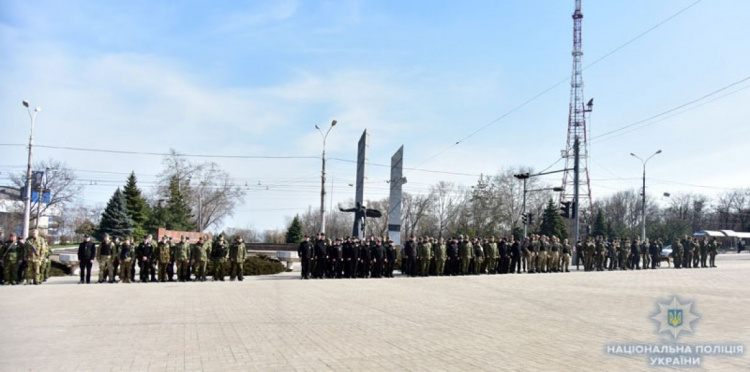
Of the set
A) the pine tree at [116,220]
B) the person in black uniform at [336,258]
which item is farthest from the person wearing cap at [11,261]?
the pine tree at [116,220]

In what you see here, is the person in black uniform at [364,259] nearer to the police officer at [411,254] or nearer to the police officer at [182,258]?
the police officer at [411,254]

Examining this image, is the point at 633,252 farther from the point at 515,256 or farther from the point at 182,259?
the point at 182,259

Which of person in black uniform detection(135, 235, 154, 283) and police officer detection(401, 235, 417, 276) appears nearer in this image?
person in black uniform detection(135, 235, 154, 283)

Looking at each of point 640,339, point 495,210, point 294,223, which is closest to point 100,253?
point 640,339

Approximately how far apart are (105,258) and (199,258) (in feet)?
10.1

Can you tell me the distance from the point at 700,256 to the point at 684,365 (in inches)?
1229

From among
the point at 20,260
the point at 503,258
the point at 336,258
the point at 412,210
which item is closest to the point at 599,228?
the point at 412,210

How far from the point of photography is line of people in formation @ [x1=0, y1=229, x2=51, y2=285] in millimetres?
18156

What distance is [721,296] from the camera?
15117mm

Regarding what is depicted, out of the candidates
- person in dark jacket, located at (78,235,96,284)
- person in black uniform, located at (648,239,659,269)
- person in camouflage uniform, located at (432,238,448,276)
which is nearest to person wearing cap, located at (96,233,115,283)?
person in dark jacket, located at (78,235,96,284)

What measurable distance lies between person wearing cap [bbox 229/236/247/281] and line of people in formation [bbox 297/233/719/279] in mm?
2265

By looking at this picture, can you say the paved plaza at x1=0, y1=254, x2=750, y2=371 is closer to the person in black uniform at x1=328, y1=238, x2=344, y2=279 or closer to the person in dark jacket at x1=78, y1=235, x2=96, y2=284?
the person in dark jacket at x1=78, y1=235, x2=96, y2=284

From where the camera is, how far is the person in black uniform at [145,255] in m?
19.6

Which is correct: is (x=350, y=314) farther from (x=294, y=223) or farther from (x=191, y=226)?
(x=294, y=223)
